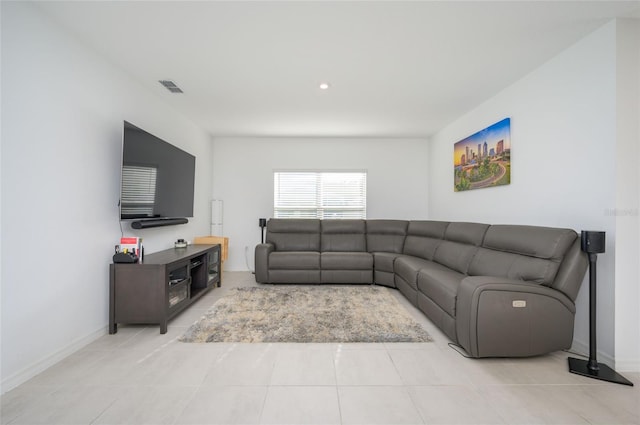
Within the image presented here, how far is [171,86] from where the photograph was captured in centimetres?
308

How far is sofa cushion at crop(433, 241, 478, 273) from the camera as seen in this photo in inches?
121

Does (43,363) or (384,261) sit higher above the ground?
(384,261)

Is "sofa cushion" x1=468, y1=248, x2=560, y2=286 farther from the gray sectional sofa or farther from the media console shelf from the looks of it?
the media console shelf

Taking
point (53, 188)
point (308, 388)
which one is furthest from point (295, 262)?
point (53, 188)

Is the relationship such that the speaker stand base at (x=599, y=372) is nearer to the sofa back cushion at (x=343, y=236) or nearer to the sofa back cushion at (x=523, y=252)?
the sofa back cushion at (x=523, y=252)

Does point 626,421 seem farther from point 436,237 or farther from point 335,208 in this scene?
point 335,208

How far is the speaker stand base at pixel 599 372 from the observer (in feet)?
5.91

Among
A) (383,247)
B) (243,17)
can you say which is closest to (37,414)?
(243,17)

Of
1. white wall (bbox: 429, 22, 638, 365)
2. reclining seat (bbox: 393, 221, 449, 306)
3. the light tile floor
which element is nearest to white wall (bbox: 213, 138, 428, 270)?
reclining seat (bbox: 393, 221, 449, 306)

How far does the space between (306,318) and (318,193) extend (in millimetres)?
2876

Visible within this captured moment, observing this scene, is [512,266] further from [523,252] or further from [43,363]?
[43,363]

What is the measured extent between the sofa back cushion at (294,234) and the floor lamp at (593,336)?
3351 mm

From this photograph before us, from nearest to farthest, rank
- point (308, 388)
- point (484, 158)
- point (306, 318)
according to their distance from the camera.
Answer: point (308, 388) → point (306, 318) → point (484, 158)

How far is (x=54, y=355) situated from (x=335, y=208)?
417 cm
